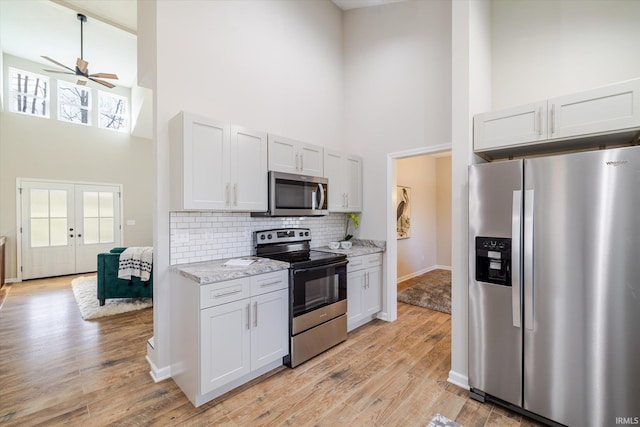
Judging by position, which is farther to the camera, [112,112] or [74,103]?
[112,112]

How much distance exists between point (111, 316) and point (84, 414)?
2361mm

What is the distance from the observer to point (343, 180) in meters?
3.89

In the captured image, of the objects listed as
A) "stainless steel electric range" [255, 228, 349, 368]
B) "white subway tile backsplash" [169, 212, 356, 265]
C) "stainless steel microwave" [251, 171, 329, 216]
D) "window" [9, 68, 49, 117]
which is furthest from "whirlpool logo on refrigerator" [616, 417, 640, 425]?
"window" [9, 68, 49, 117]

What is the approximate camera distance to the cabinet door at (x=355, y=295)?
341 cm

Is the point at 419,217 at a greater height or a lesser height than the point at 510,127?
lesser

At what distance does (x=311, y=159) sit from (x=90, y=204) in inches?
265

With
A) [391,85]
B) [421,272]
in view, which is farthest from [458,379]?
[421,272]

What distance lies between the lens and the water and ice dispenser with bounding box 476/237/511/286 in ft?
6.73

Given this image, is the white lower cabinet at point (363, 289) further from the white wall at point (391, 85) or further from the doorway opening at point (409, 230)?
the white wall at point (391, 85)

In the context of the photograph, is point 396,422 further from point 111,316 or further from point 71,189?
point 71,189

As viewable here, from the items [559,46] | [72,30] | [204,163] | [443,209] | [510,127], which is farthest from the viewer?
[443,209]

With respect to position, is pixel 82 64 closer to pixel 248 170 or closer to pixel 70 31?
pixel 70 31

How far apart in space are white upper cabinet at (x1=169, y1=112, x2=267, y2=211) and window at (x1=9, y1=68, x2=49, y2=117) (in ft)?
21.9
